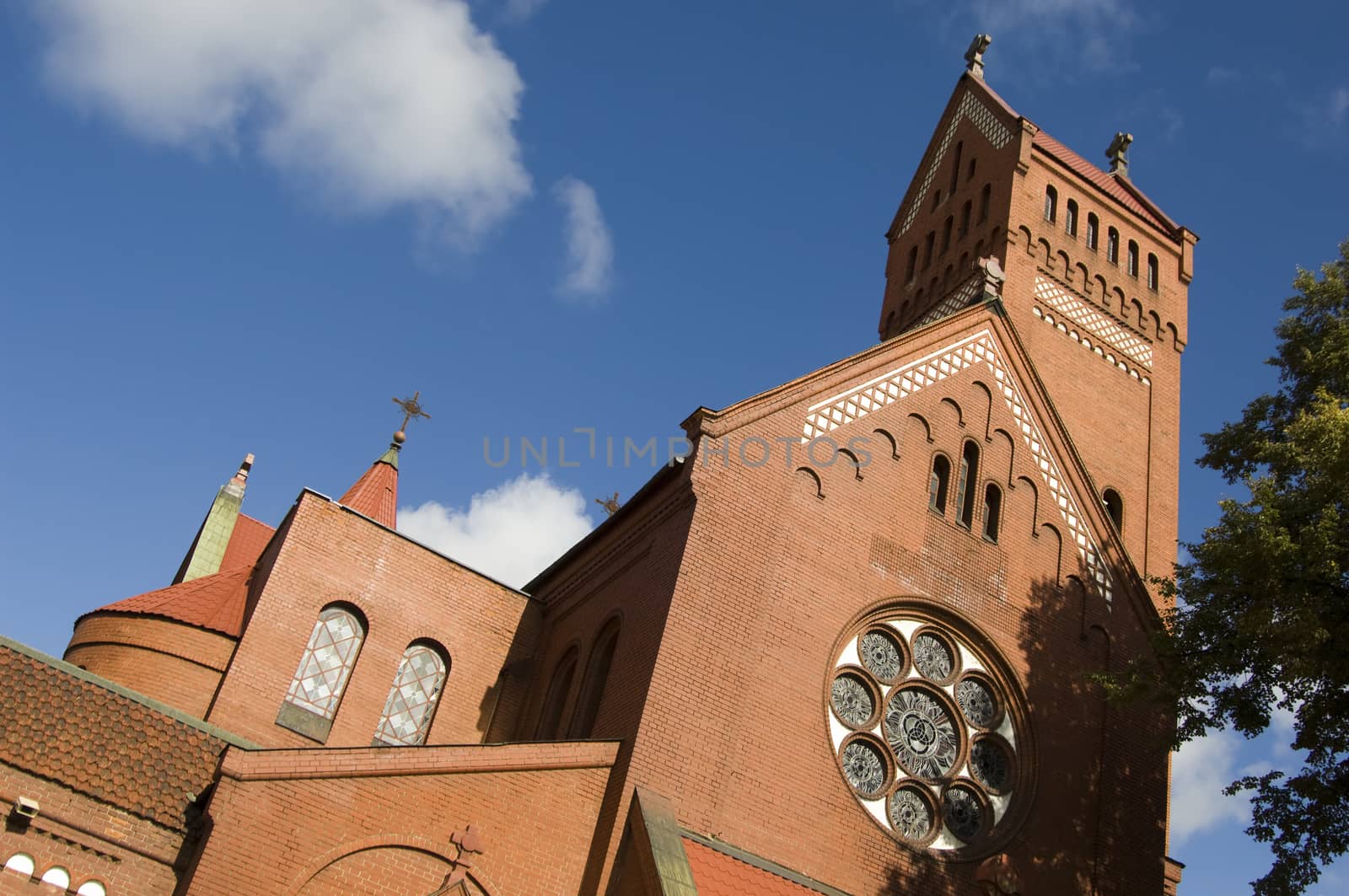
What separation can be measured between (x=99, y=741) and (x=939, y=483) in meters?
12.4

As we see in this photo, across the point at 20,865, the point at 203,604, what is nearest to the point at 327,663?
the point at 203,604

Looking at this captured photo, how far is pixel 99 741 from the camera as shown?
44.3 ft

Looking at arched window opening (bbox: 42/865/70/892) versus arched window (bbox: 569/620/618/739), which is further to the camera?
arched window (bbox: 569/620/618/739)

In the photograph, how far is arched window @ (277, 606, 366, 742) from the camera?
18.4 m

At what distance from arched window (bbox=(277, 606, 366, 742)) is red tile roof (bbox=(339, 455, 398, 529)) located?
8.45 meters

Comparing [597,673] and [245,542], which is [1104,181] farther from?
[245,542]

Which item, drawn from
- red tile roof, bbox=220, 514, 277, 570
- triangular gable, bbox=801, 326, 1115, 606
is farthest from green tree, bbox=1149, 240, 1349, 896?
red tile roof, bbox=220, 514, 277, 570

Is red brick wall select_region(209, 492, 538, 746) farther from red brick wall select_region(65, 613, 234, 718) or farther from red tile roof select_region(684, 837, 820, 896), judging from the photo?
red tile roof select_region(684, 837, 820, 896)

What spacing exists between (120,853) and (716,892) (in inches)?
262

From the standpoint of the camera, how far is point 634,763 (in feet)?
45.7

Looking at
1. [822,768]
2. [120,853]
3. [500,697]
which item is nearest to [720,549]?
[822,768]

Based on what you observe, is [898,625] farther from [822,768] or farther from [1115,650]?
[1115,650]

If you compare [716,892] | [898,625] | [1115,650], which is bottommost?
[716,892]

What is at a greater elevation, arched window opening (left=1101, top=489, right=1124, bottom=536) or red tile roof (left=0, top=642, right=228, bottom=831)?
arched window opening (left=1101, top=489, right=1124, bottom=536)
